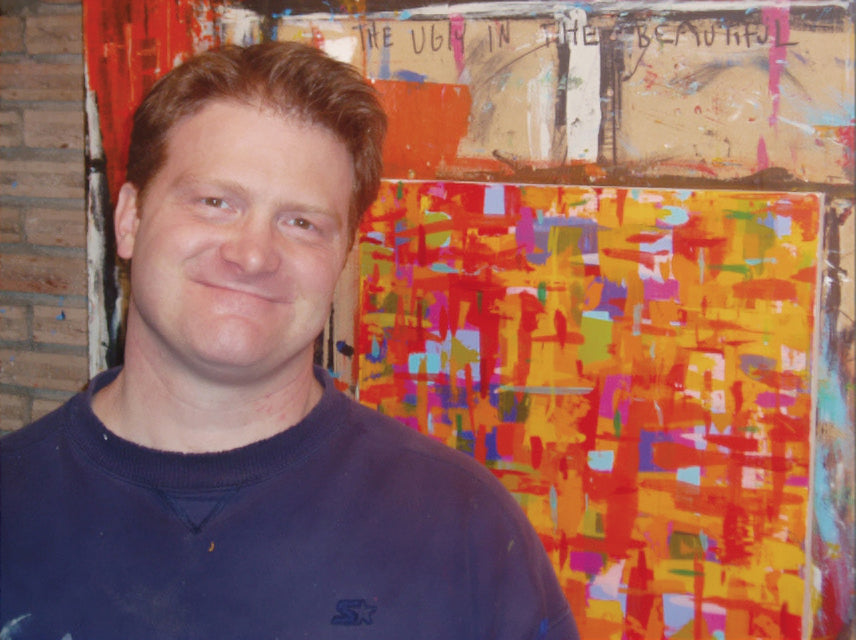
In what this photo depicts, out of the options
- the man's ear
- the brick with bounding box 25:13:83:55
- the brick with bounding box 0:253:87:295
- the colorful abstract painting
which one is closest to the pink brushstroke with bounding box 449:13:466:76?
the colorful abstract painting

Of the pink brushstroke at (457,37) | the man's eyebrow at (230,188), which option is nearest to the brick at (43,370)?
the man's eyebrow at (230,188)

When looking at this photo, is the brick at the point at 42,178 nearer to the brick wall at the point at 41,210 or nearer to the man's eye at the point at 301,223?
the brick wall at the point at 41,210

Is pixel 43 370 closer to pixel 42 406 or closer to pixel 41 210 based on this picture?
pixel 42 406

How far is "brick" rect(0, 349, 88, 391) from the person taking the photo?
1805mm

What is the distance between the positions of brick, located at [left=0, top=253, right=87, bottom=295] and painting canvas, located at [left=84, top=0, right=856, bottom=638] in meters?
0.72

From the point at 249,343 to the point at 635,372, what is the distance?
2.30 feet

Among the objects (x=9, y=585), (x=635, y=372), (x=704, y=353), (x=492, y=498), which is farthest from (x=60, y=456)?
(x=704, y=353)

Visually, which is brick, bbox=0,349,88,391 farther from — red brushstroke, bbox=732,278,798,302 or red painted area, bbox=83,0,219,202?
red brushstroke, bbox=732,278,798,302

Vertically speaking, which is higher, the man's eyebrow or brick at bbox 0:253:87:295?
the man's eyebrow

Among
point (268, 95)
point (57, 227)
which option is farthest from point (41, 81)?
point (268, 95)

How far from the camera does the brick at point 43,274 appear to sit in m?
1.80

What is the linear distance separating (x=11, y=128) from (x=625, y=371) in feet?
5.11

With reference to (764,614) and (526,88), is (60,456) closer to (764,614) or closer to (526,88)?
(526,88)

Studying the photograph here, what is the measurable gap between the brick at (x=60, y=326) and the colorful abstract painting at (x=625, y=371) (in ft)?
2.56
